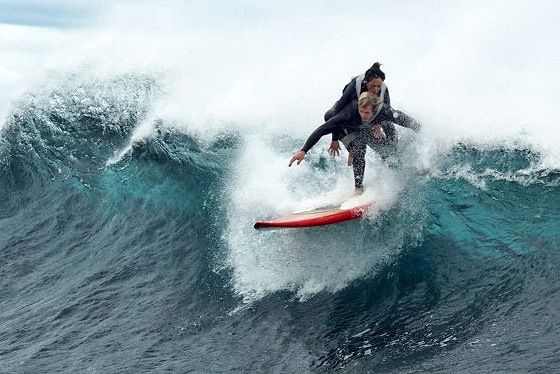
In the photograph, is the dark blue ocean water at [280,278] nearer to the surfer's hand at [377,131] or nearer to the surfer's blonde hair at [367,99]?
the surfer's hand at [377,131]

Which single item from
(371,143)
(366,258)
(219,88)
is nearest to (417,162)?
(371,143)

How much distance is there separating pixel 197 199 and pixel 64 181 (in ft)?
11.2

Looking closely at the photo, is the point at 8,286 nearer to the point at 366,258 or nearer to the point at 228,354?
the point at 228,354

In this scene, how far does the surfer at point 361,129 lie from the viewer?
8.16 meters

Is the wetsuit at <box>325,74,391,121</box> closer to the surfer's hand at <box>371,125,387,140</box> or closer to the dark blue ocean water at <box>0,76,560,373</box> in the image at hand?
the surfer's hand at <box>371,125,387,140</box>

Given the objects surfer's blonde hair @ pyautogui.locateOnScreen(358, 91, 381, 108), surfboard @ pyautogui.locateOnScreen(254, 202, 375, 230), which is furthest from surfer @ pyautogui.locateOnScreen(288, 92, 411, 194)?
surfboard @ pyautogui.locateOnScreen(254, 202, 375, 230)

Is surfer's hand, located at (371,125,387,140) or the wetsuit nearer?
the wetsuit

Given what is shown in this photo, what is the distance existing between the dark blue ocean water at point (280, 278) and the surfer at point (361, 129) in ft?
2.38

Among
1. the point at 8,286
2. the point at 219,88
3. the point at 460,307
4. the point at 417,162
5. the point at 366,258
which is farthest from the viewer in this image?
the point at 219,88

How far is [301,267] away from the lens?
8625mm

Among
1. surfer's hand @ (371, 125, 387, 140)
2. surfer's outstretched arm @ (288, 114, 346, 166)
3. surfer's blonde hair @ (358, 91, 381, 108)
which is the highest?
surfer's blonde hair @ (358, 91, 381, 108)

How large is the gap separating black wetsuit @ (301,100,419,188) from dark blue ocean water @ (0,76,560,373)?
0.67 meters

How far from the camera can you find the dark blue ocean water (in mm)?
6961

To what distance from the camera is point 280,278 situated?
8602 mm
